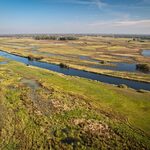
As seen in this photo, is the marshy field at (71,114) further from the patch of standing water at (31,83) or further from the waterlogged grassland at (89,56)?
the waterlogged grassland at (89,56)

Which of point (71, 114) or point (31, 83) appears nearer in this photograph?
point (71, 114)

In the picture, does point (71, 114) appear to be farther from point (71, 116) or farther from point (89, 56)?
point (89, 56)

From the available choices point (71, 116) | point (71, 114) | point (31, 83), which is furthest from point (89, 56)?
point (71, 116)

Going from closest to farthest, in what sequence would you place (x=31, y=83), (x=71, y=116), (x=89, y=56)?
A: (x=71, y=116)
(x=31, y=83)
(x=89, y=56)

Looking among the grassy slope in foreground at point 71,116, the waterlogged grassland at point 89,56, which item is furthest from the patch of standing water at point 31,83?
the waterlogged grassland at point 89,56

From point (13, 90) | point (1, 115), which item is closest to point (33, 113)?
point (1, 115)

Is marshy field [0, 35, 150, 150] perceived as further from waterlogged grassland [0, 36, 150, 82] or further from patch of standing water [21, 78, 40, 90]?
waterlogged grassland [0, 36, 150, 82]

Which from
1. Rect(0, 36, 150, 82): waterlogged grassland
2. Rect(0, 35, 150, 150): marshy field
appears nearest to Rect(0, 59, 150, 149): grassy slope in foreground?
Rect(0, 35, 150, 150): marshy field

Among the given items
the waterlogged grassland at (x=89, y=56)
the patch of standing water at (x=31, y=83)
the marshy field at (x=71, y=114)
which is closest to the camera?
the marshy field at (x=71, y=114)

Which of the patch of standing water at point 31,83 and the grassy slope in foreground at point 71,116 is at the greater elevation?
the grassy slope in foreground at point 71,116
